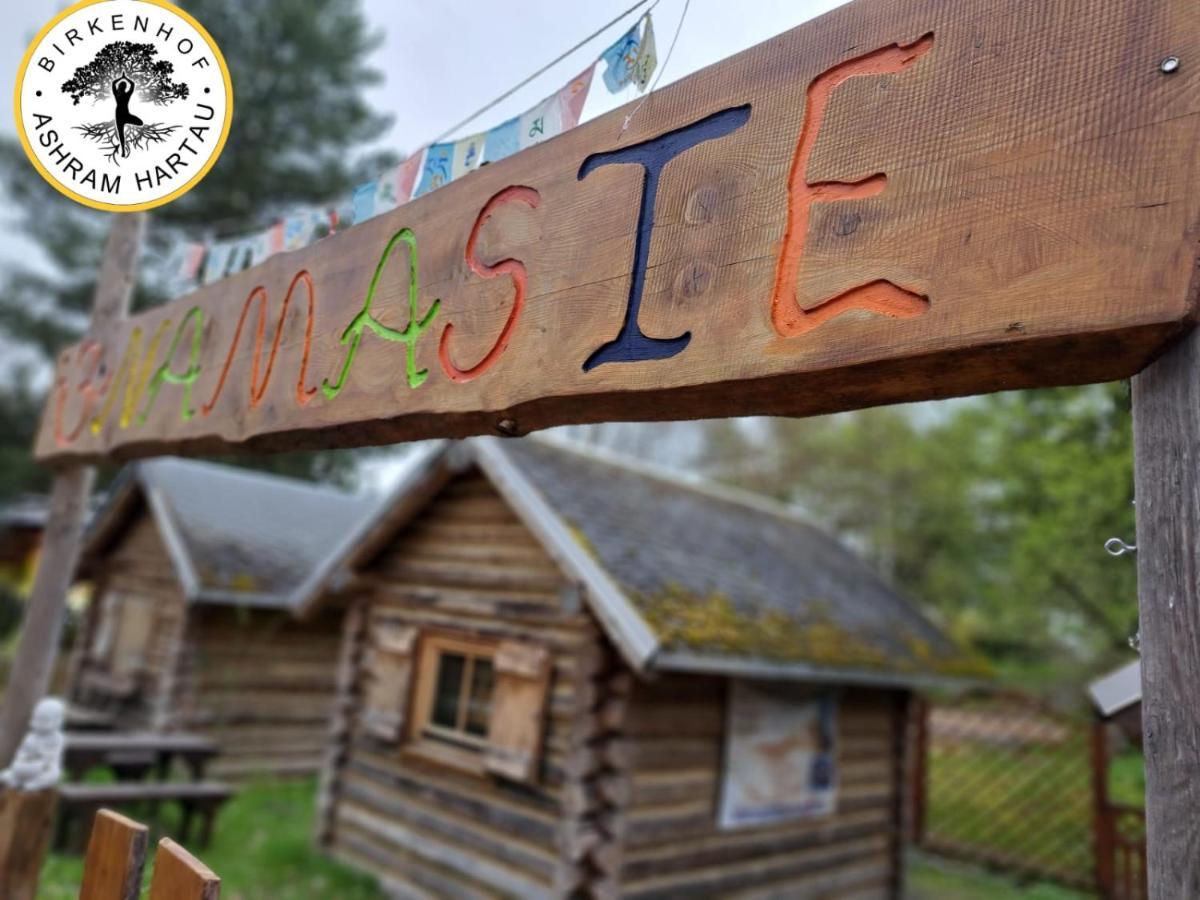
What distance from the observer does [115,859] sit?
221cm

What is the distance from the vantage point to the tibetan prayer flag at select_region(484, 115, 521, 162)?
2.35 m

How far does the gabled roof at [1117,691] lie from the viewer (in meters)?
3.41

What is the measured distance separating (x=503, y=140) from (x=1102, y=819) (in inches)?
372

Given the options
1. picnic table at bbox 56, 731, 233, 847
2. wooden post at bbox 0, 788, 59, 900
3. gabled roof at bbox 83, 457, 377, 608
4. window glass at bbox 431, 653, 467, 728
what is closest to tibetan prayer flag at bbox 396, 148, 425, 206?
wooden post at bbox 0, 788, 59, 900

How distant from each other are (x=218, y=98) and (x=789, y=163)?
82.6 inches

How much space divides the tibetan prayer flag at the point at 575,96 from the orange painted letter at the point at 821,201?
0.66 m

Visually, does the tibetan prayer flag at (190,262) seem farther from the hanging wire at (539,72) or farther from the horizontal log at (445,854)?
the horizontal log at (445,854)

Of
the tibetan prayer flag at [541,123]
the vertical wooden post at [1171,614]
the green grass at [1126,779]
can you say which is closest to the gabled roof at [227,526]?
the tibetan prayer flag at [541,123]

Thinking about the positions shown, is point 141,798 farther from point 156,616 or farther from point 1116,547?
point 1116,547

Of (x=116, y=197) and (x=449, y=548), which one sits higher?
(x=116, y=197)

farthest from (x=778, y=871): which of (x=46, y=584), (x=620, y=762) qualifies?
(x=46, y=584)

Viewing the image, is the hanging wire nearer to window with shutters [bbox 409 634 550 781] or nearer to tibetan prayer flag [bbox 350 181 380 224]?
tibetan prayer flag [bbox 350 181 380 224]

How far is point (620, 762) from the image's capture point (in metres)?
6.08

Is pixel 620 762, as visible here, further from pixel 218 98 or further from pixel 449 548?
pixel 218 98
